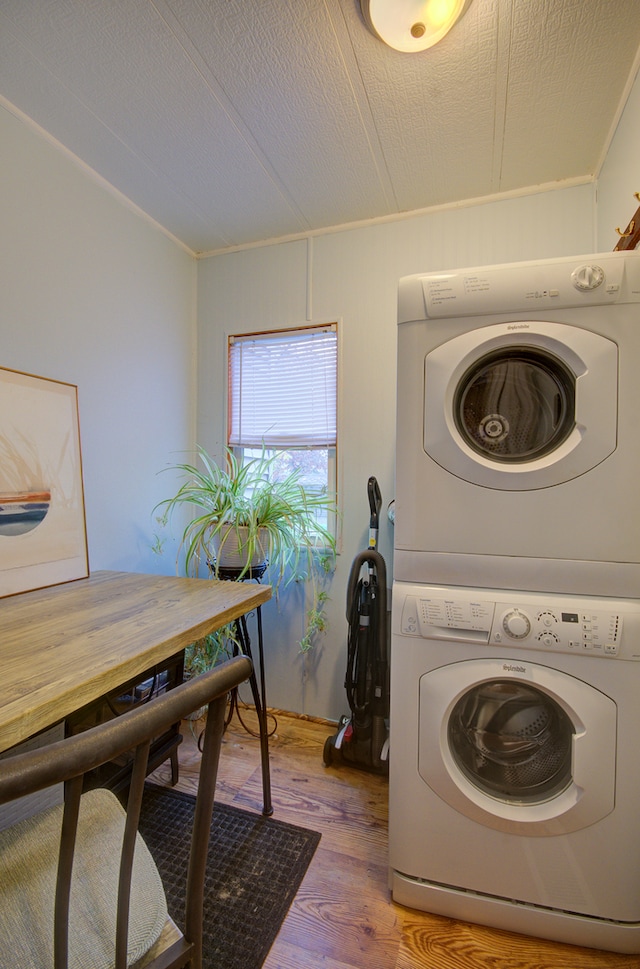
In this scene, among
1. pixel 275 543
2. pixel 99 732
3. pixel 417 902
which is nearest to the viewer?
pixel 99 732

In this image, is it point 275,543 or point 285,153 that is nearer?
point 285,153

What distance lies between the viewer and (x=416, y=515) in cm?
120

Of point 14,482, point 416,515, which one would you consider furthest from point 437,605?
point 14,482

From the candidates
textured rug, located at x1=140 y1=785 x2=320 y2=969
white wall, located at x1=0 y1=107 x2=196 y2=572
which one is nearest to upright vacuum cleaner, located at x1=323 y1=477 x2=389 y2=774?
textured rug, located at x1=140 y1=785 x2=320 y2=969

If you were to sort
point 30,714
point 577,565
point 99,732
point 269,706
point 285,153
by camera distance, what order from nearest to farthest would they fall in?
point 99,732 → point 30,714 → point 577,565 → point 285,153 → point 269,706

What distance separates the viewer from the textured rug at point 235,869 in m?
1.10

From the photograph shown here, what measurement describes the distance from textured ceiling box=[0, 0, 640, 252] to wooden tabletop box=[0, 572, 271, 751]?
1697 mm

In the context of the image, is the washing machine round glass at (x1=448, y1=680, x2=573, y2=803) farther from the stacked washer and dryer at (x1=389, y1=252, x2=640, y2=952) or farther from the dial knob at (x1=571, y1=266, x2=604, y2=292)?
the dial knob at (x1=571, y1=266, x2=604, y2=292)

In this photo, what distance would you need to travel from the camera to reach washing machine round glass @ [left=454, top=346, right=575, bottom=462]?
45.2 inches

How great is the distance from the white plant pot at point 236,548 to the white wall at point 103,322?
0.53 metres

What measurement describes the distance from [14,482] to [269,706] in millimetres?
1641

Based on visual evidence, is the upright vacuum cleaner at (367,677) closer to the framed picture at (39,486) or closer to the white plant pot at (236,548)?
the white plant pot at (236,548)

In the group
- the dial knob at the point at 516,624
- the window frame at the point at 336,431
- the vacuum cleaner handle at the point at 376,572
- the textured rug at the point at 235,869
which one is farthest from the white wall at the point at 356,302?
the dial knob at the point at 516,624

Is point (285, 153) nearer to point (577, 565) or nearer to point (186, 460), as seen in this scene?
point (186, 460)
